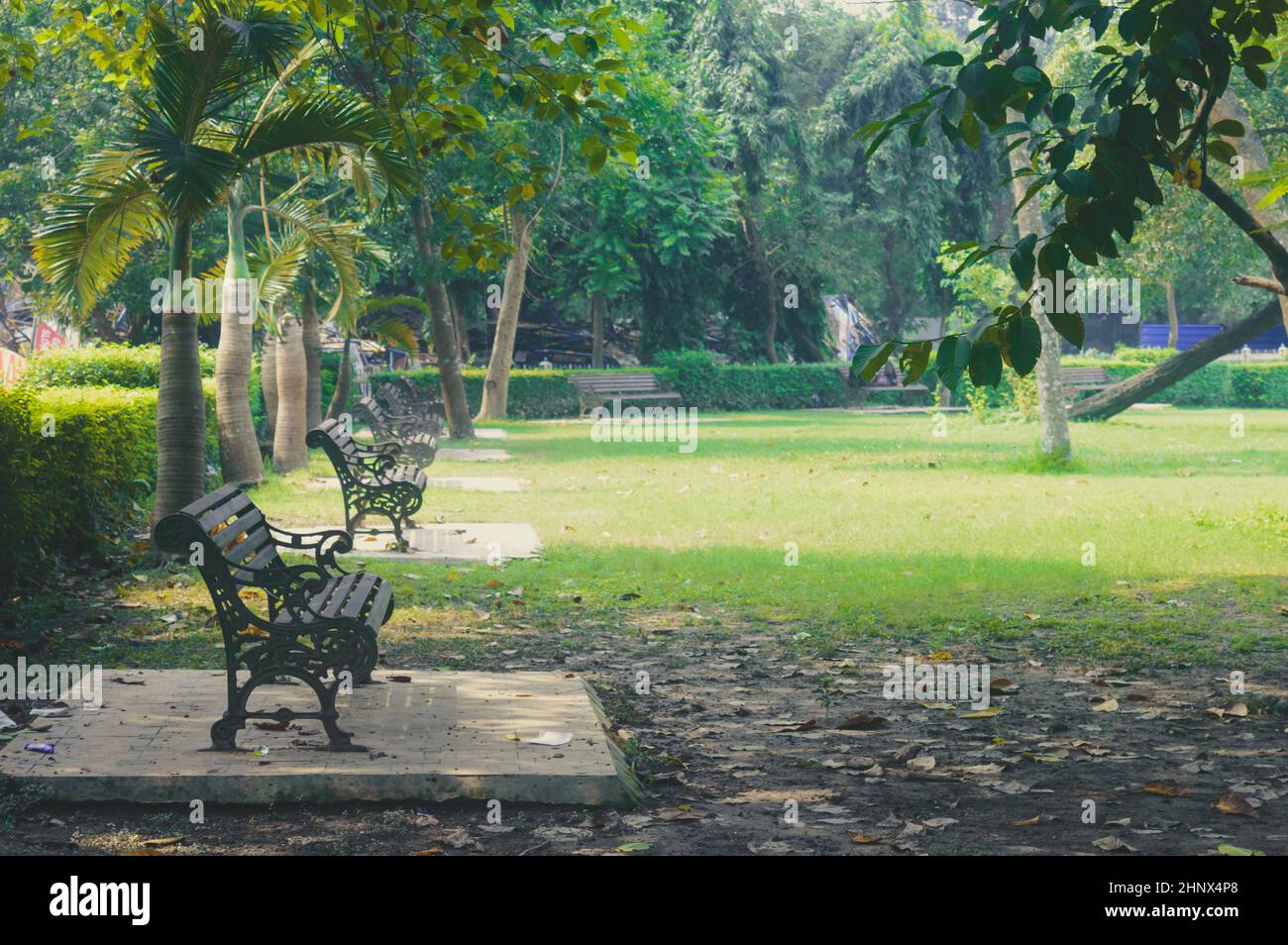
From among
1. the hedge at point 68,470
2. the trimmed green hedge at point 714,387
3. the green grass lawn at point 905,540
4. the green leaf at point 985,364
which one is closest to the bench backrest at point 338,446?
the green grass lawn at point 905,540

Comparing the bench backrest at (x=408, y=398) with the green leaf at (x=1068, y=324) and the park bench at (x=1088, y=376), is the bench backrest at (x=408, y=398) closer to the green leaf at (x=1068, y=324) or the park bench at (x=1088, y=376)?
the park bench at (x=1088, y=376)

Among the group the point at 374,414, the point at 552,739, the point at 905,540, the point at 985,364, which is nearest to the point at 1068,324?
the point at 985,364

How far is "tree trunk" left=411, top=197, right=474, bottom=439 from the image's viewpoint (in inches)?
882

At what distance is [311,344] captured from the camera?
2052 cm

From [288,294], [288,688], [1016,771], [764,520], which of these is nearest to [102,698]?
[288,688]

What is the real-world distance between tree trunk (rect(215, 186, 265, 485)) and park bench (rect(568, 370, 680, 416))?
65.1ft

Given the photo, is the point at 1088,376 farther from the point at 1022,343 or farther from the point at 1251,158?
the point at 1022,343

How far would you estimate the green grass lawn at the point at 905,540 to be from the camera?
31.1ft

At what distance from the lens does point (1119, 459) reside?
21031 mm

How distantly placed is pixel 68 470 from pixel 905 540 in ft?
23.6

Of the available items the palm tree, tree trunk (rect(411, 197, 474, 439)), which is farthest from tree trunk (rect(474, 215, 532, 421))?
the palm tree

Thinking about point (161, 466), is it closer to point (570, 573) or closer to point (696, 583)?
point (570, 573)

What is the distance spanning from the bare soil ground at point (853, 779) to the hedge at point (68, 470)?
3439 mm

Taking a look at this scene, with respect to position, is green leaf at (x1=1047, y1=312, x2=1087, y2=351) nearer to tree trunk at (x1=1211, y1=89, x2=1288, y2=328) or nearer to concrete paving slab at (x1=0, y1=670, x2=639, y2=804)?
concrete paving slab at (x1=0, y1=670, x2=639, y2=804)
